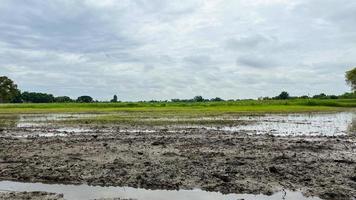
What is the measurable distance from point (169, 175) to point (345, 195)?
182 inches

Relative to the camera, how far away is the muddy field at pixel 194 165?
11.1 metres

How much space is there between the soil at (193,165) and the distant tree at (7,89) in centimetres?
11888

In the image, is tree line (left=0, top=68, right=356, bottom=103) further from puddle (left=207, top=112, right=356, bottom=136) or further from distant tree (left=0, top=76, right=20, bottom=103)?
puddle (left=207, top=112, right=356, bottom=136)

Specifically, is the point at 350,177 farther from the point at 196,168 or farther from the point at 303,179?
the point at 196,168

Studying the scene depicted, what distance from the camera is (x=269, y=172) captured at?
1234 cm

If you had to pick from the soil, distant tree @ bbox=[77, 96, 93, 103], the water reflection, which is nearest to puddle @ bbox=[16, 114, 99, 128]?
the water reflection

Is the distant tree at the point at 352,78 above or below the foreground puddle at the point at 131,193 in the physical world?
above

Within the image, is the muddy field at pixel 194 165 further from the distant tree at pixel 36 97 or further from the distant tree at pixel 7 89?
the distant tree at pixel 36 97

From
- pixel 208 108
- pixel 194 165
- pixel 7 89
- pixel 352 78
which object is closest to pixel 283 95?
pixel 352 78

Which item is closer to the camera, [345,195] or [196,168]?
[345,195]

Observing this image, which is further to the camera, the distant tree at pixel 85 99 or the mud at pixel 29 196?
the distant tree at pixel 85 99

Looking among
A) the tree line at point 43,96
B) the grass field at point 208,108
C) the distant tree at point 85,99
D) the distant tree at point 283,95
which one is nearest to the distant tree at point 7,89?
the tree line at point 43,96

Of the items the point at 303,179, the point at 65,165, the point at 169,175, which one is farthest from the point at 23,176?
the point at 303,179

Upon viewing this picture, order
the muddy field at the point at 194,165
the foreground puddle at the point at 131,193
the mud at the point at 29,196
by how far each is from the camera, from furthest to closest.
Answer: the muddy field at the point at 194,165
the foreground puddle at the point at 131,193
the mud at the point at 29,196
